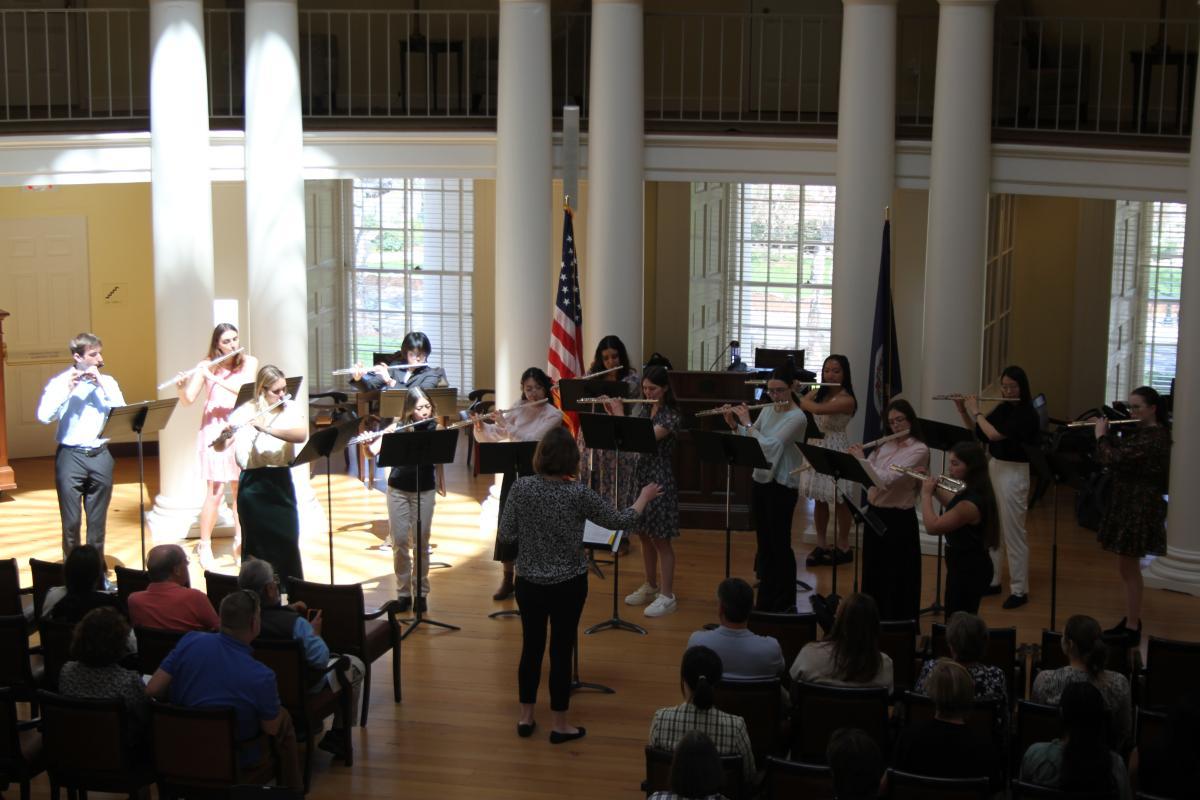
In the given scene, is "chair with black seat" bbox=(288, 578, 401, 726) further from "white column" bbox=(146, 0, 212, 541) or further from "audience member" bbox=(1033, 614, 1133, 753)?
"white column" bbox=(146, 0, 212, 541)

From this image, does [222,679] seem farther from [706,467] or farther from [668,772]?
[706,467]

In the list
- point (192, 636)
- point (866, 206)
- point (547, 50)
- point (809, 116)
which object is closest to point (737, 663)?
point (192, 636)

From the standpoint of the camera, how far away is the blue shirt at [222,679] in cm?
581

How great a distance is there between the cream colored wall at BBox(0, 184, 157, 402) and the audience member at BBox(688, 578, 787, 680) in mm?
10798

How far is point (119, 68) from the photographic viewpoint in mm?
15172

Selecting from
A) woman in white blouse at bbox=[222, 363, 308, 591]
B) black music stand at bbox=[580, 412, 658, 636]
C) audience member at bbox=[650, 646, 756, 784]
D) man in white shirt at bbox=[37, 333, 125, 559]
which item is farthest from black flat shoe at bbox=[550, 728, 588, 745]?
man in white shirt at bbox=[37, 333, 125, 559]

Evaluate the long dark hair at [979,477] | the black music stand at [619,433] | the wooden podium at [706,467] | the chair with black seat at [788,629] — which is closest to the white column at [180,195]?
the wooden podium at [706,467]

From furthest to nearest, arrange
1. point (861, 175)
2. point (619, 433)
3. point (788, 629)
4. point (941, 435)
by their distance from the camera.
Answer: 1. point (861, 175)
2. point (941, 435)
3. point (619, 433)
4. point (788, 629)

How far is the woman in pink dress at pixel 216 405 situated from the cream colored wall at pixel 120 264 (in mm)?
5173

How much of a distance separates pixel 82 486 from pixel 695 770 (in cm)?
666

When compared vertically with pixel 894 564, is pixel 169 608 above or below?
above

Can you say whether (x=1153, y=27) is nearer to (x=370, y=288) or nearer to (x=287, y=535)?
(x=370, y=288)

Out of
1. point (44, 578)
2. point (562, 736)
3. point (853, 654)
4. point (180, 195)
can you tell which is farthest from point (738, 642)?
point (180, 195)

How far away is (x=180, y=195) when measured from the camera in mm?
11367
